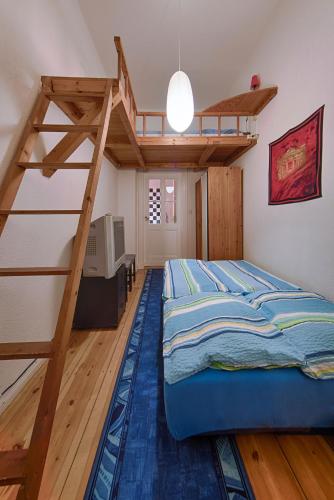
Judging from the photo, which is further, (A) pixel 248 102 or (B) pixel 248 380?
(A) pixel 248 102

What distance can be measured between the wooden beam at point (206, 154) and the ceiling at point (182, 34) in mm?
1141

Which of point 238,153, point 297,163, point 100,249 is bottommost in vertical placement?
point 100,249

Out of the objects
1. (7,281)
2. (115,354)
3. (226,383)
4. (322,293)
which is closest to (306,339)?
(226,383)

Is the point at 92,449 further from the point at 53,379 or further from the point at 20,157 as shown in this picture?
the point at 20,157

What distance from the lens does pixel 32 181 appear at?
1.59 meters

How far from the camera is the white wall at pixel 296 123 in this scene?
175cm

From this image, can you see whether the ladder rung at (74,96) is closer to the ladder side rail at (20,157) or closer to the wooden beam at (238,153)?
the ladder side rail at (20,157)

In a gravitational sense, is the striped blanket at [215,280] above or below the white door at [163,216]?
below

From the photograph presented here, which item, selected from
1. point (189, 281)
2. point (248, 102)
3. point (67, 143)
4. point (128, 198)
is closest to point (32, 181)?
point (67, 143)

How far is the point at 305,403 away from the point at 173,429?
597mm

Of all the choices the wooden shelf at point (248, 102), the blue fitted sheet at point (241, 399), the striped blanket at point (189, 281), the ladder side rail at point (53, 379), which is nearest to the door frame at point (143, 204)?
the wooden shelf at point (248, 102)

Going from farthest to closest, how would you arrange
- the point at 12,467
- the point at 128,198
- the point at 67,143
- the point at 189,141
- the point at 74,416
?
the point at 128,198 → the point at 189,141 → the point at 67,143 → the point at 74,416 → the point at 12,467

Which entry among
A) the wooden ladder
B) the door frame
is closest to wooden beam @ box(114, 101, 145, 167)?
the wooden ladder

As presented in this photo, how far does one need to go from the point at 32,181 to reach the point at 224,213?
2.64m
